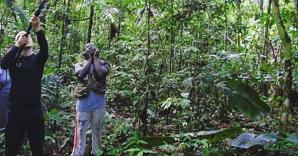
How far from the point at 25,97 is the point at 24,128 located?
33cm

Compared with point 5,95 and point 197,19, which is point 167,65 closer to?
point 197,19

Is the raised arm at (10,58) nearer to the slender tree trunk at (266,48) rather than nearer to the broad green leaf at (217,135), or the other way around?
the broad green leaf at (217,135)

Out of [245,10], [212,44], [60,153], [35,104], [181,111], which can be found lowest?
[60,153]

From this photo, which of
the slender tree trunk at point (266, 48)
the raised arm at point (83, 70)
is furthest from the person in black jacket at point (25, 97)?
the slender tree trunk at point (266, 48)

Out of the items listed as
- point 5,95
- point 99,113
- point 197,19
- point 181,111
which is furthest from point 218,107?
point 5,95

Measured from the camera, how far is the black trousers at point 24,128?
14.6ft

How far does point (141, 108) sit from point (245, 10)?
216 inches

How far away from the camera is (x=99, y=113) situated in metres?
6.15

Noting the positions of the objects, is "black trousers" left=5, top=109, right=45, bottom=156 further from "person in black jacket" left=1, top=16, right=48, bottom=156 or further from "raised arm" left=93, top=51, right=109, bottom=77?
"raised arm" left=93, top=51, right=109, bottom=77

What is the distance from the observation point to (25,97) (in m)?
4.45

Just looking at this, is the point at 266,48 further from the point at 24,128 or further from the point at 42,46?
the point at 24,128

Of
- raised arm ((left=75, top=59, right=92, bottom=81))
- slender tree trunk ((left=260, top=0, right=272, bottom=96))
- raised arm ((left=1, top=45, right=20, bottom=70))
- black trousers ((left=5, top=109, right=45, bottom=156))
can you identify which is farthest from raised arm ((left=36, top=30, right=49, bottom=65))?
A: slender tree trunk ((left=260, top=0, right=272, bottom=96))

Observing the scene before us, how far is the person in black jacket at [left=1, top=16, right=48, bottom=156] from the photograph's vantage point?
4.45 meters

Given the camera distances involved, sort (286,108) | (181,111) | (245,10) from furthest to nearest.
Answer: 1. (245,10)
2. (181,111)
3. (286,108)
